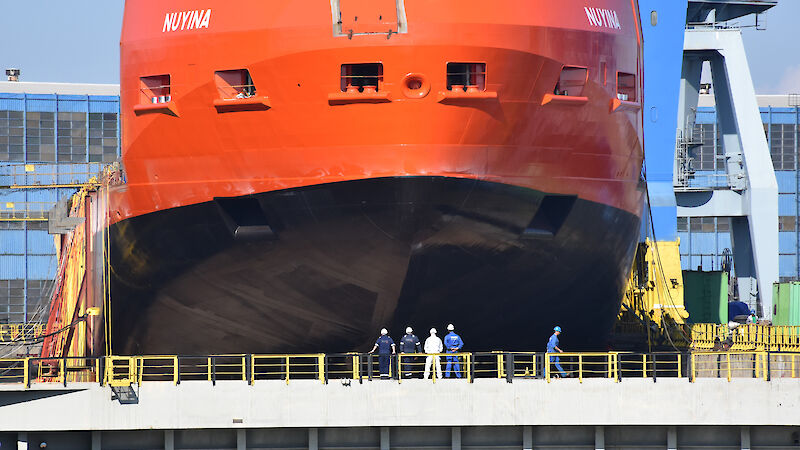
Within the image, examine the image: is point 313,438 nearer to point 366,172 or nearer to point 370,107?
point 366,172

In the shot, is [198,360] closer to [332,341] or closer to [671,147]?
[332,341]

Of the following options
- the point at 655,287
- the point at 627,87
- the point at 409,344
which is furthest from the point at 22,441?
the point at 655,287

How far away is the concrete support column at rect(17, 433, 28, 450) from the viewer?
21.2 metres

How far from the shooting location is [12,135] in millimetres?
55594

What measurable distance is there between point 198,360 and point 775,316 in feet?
74.5

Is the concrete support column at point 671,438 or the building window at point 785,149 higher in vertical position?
the building window at point 785,149

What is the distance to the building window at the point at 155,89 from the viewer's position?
2428 centimetres

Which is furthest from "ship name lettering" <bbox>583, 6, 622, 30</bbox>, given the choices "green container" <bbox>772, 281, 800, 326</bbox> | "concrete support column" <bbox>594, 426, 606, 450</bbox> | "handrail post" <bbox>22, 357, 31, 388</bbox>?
"green container" <bbox>772, 281, 800, 326</bbox>

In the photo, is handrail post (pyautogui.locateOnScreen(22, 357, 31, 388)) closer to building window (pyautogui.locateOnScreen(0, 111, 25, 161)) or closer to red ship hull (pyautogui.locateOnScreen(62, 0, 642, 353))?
red ship hull (pyautogui.locateOnScreen(62, 0, 642, 353))

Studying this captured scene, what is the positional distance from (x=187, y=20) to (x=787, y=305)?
79.0 ft

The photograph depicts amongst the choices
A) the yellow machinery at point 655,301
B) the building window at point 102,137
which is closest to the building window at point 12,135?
the building window at point 102,137

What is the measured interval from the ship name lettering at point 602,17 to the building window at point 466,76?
9.75 feet

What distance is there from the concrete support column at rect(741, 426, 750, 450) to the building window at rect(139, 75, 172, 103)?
11.8m

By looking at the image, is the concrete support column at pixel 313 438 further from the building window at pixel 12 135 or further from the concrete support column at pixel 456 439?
the building window at pixel 12 135
